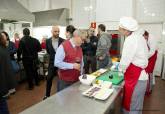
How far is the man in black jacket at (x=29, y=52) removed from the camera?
3938 mm

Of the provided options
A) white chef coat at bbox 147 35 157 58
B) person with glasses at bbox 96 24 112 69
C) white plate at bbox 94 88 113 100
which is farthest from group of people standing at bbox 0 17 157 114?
person with glasses at bbox 96 24 112 69

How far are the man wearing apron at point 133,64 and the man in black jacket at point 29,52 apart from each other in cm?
254

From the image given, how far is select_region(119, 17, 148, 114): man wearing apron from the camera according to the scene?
1812 mm

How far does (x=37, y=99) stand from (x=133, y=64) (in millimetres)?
2325

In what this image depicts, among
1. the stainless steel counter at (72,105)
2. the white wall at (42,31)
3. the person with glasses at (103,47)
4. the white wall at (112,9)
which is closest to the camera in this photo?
the stainless steel counter at (72,105)

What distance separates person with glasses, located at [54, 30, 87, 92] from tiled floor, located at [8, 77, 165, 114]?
1332 mm

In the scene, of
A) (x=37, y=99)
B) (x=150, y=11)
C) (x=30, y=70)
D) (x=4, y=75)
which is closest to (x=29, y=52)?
(x=30, y=70)

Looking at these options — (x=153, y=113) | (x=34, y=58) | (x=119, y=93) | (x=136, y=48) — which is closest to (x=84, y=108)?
(x=119, y=93)

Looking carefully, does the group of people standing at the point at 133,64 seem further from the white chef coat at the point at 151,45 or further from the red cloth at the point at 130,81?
the white chef coat at the point at 151,45

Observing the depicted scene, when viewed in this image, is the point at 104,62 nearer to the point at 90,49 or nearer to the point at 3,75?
the point at 90,49

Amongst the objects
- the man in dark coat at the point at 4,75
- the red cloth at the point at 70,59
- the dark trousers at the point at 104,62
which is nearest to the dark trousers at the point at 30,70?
the dark trousers at the point at 104,62

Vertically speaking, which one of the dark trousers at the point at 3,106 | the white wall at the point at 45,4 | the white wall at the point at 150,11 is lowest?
the dark trousers at the point at 3,106

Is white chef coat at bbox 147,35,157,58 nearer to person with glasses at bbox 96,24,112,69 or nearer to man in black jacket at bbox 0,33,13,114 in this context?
person with glasses at bbox 96,24,112,69

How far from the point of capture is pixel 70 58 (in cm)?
216
